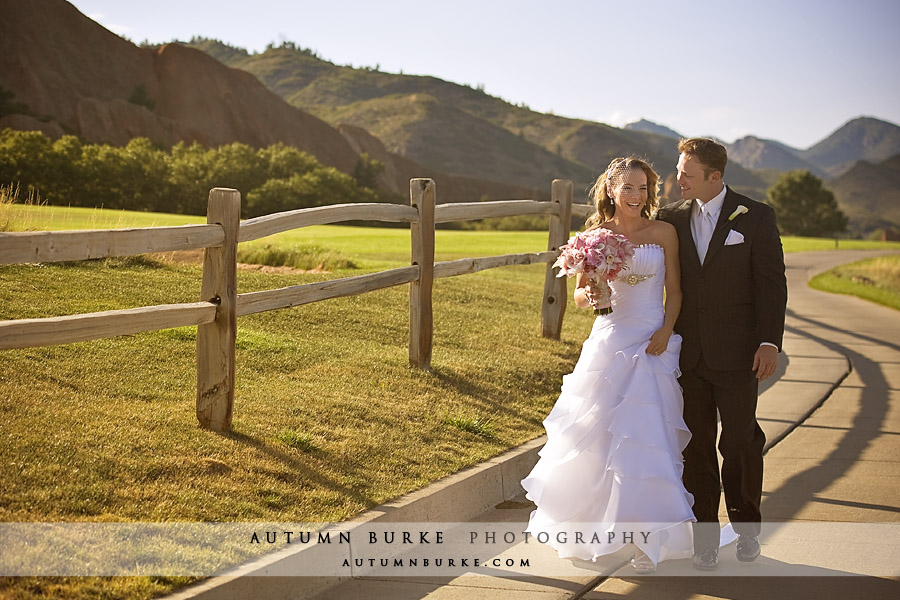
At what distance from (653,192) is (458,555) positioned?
2.28 meters

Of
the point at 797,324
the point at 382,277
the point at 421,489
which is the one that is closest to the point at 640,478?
the point at 421,489

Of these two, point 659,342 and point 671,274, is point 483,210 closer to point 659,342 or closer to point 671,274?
point 671,274

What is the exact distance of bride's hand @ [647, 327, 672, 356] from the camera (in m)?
5.24

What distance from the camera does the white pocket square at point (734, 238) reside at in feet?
16.8

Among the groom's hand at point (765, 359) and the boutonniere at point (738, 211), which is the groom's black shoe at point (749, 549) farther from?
the boutonniere at point (738, 211)

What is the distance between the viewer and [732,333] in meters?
5.16

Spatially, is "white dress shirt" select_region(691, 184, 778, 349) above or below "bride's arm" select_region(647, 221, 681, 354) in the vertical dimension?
above

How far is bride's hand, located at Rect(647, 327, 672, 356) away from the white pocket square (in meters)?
0.56

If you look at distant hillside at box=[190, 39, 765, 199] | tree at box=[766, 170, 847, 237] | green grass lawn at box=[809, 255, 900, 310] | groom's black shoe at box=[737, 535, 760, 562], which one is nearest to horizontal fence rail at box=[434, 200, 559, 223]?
groom's black shoe at box=[737, 535, 760, 562]

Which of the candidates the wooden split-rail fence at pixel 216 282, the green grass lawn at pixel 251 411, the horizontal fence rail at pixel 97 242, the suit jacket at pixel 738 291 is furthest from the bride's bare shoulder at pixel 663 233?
the horizontal fence rail at pixel 97 242

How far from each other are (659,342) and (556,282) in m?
5.46

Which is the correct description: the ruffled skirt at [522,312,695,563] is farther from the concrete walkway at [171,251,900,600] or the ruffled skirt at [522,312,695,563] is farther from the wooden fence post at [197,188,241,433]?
the wooden fence post at [197,188,241,433]

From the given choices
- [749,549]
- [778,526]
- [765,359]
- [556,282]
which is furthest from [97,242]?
[556,282]

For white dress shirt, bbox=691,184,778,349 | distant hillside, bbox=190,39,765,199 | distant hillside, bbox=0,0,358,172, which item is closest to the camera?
white dress shirt, bbox=691,184,778,349
